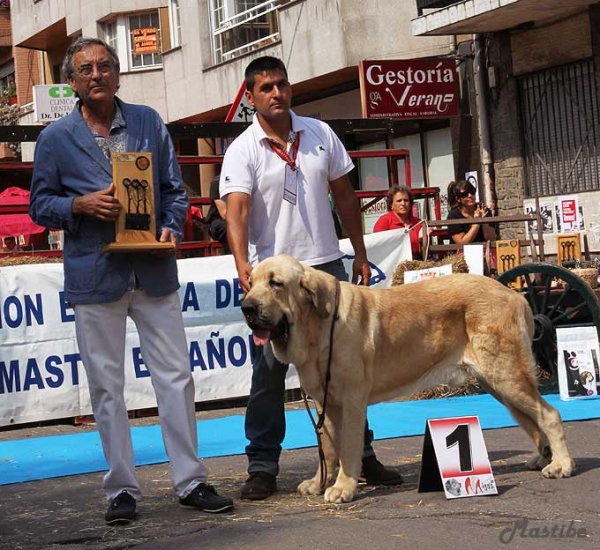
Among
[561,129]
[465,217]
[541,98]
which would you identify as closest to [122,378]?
[465,217]

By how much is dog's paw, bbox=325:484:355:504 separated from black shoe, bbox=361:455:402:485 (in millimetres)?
516

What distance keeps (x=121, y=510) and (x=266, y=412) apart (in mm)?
1096

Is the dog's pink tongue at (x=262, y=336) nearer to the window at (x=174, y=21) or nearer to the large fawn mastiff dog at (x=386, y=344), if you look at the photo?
the large fawn mastiff dog at (x=386, y=344)

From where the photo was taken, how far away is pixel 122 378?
19.2ft

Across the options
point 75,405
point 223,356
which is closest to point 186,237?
point 223,356

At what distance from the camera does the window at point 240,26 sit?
81.9 ft

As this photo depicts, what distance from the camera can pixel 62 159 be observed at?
5.76 metres

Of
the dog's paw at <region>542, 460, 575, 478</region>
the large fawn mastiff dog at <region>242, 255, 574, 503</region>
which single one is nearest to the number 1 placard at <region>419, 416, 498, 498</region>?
the large fawn mastiff dog at <region>242, 255, 574, 503</region>

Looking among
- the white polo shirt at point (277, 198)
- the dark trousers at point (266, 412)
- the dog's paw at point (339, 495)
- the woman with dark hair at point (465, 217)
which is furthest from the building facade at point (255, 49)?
the dog's paw at point (339, 495)

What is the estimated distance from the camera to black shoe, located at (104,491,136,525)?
5.59 metres

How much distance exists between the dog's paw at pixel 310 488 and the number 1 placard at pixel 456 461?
0.53 metres

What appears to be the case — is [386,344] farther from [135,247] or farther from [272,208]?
[135,247]

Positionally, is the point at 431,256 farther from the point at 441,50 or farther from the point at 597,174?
the point at 441,50

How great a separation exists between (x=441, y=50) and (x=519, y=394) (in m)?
14.6
